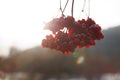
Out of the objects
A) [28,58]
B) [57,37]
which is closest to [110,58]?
[28,58]

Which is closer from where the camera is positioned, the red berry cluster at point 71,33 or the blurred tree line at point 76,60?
the red berry cluster at point 71,33

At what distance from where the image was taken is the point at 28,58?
35.4 meters

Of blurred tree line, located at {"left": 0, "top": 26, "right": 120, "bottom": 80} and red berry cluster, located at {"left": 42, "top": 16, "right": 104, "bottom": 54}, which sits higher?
blurred tree line, located at {"left": 0, "top": 26, "right": 120, "bottom": 80}

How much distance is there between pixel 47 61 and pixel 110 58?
9.83 metres

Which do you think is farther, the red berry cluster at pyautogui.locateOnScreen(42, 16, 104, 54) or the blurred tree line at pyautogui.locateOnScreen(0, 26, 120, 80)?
the blurred tree line at pyautogui.locateOnScreen(0, 26, 120, 80)

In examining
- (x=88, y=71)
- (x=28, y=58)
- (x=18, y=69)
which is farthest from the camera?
(x=18, y=69)

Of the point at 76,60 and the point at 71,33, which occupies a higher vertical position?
the point at 76,60

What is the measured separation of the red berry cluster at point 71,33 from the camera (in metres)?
3.58

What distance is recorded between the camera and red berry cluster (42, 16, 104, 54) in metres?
3.58

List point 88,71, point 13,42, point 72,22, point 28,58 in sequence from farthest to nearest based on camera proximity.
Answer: point 13,42, point 28,58, point 88,71, point 72,22

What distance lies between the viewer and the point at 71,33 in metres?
3.59

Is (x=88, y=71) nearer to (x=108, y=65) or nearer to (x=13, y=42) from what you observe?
(x=108, y=65)

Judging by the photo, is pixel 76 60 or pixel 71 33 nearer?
pixel 71 33

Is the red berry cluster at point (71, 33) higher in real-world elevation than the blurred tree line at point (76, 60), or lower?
lower
